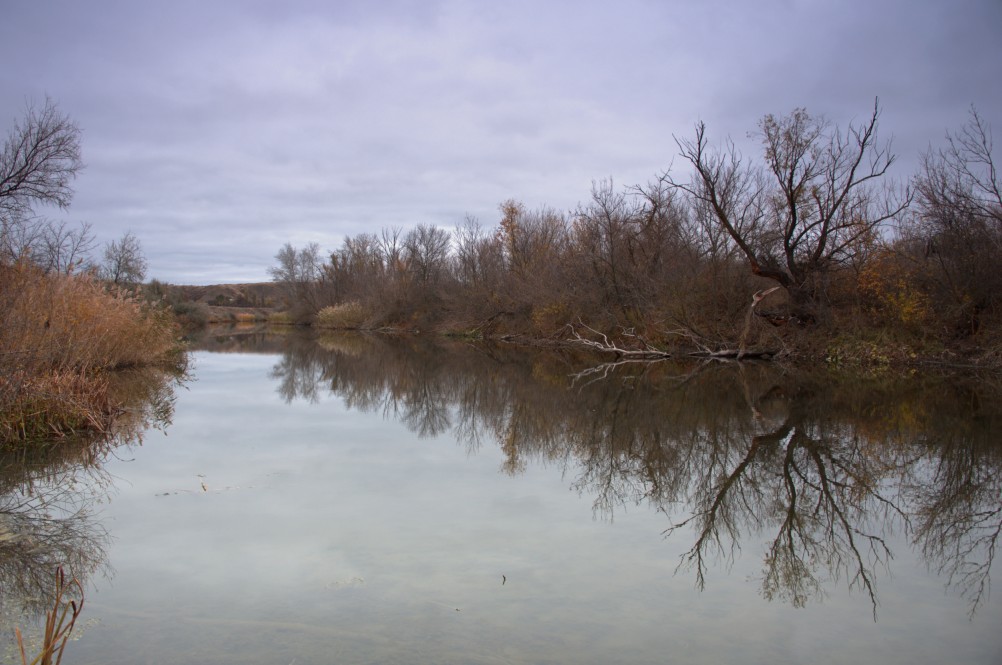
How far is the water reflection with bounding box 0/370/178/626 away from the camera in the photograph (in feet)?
14.2

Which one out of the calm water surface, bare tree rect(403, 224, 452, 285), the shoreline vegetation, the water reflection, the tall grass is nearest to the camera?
the calm water surface

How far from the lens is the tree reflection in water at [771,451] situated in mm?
5211

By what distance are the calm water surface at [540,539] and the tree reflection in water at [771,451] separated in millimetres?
43

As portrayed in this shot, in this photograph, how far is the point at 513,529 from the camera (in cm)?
560

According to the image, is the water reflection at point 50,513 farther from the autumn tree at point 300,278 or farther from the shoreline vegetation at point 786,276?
the autumn tree at point 300,278

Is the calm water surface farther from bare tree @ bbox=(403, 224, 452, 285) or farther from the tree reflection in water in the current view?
bare tree @ bbox=(403, 224, 452, 285)

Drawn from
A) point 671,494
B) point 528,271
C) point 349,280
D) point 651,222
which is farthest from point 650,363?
point 349,280

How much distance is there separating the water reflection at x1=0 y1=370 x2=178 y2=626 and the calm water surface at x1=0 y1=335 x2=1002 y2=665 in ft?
0.12

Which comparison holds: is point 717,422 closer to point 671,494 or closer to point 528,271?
point 671,494

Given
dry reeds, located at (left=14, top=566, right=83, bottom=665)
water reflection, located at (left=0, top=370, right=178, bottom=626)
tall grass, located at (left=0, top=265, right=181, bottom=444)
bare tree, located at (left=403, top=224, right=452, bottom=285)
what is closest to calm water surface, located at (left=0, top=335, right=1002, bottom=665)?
water reflection, located at (left=0, top=370, right=178, bottom=626)

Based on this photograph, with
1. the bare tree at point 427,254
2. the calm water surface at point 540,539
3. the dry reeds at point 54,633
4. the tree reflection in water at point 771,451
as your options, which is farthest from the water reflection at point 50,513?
the bare tree at point 427,254

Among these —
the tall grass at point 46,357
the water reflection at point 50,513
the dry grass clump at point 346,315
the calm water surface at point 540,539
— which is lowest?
the water reflection at point 50,513

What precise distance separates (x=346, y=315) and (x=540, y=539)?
1954 inches

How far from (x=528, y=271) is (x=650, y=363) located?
1249cm
